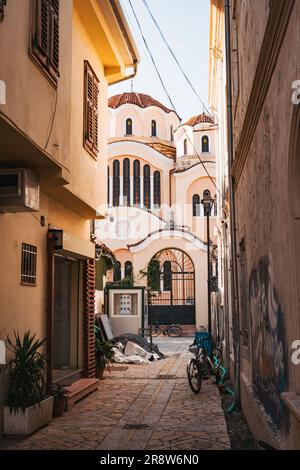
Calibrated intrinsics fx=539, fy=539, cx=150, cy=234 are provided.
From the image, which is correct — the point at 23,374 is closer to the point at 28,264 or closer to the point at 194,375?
the point at 28,264

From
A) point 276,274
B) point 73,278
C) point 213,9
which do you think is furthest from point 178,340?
point 276,274

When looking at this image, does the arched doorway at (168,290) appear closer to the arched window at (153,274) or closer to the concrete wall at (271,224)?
the arched window at (153,274)

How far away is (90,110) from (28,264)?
Answer: 13.9ft

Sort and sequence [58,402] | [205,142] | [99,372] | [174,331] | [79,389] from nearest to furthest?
[58,402] < [79,389] < [99,372] < [174,331] < [205,142]

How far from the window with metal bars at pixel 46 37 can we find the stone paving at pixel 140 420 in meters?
5.10

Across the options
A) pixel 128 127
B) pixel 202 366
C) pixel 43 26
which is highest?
pixel 128 127

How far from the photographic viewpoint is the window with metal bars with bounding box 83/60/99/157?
36.2 ft

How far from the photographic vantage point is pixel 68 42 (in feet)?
29.1

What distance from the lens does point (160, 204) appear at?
42.1 meters

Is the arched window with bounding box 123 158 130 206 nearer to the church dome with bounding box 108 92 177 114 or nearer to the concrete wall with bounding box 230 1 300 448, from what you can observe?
the church dome with bounding box 108 92 177 114

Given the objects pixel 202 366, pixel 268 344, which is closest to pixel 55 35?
pixel 268 344

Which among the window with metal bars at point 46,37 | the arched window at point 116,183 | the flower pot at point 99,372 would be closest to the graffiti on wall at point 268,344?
the window with metal bars at point 46,37
